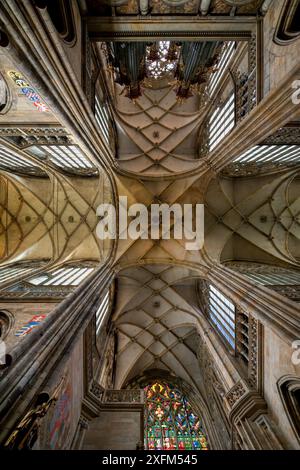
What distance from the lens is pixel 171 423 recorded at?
1093 cm

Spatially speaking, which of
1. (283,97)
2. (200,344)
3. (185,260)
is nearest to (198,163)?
(185,260)

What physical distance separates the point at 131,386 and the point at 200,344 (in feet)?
14.5

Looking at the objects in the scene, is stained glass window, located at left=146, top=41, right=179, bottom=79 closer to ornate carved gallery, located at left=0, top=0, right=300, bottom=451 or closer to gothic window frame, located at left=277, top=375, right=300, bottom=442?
ornate carved gallery, located at left=0, top=0, right=300, bottom=451

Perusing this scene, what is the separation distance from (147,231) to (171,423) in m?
9.18

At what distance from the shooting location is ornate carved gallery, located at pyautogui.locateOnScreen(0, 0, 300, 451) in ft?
17.0

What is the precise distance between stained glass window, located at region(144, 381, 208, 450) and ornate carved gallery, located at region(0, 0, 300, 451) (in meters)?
0.06

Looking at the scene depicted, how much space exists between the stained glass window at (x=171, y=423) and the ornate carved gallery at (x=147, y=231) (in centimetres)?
6

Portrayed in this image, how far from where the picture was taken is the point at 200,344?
12430 millimetres

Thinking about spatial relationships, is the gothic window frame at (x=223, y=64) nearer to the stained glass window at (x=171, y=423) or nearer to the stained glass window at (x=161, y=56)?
the stained glass window at (x=161, y=56)

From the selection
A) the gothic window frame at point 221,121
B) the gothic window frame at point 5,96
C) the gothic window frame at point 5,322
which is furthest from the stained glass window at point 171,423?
the gothic window frame at point 5,96

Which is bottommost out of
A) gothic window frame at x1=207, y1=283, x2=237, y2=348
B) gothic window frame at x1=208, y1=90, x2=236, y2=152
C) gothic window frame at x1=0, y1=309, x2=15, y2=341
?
gothic window frame at x1=0, y1=309, x2=15, y2=341

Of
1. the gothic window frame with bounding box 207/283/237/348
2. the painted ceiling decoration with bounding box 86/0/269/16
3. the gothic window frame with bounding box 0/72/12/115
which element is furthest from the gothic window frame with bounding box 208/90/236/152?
the gothic window frame with bounding box 0/72/12/115

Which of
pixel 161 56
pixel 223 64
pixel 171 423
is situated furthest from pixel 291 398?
pixel 161 56
